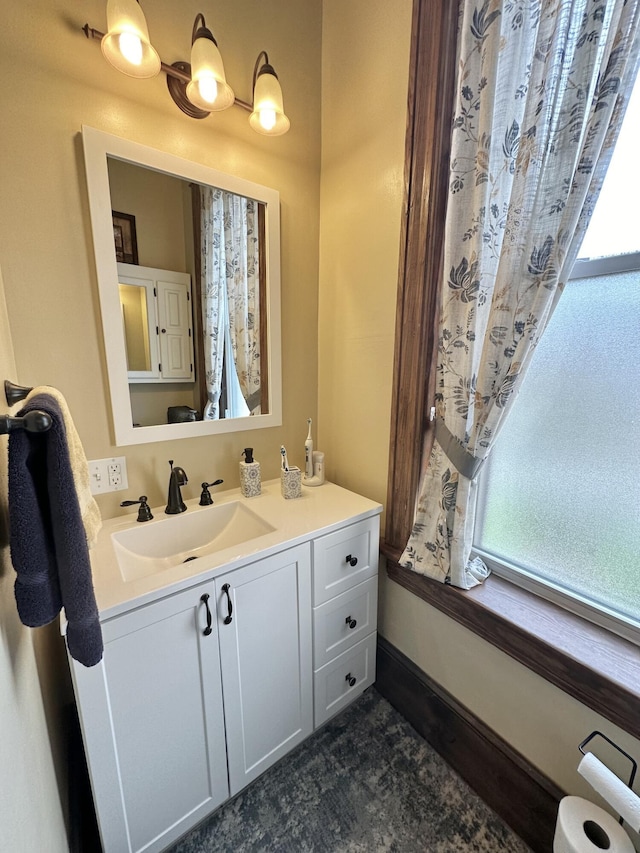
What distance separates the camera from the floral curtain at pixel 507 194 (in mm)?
789

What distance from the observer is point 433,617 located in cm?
130

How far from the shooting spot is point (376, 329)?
4.62ft

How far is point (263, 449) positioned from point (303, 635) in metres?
0.75

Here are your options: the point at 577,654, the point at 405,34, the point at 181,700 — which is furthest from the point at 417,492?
the point at 405,34

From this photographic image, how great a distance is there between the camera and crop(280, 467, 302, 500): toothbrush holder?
1416 millimetres

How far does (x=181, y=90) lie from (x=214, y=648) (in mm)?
1748

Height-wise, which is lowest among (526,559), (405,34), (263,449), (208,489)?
(526,559)

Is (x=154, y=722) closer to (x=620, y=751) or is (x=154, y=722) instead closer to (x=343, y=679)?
(x=343, y=679)

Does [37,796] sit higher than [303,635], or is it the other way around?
[37,796]

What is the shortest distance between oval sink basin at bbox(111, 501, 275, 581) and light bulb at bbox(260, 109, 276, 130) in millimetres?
1359

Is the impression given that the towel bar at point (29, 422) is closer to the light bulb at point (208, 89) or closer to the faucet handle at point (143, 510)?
the faucet handle at point (143, 510)

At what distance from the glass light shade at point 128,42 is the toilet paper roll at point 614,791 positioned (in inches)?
80.9

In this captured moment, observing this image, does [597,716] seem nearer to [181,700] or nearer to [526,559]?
[526,559]

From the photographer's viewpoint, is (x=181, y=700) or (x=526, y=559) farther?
(x=526, y=559)
